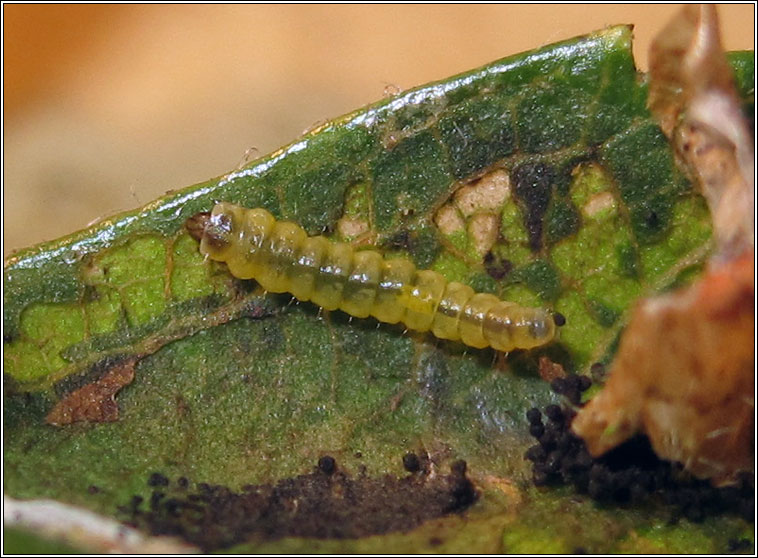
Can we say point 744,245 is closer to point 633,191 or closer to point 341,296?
point 633,191

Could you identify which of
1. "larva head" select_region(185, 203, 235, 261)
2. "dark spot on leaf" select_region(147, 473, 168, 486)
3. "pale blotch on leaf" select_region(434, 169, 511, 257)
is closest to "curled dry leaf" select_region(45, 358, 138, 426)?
"dark spot on leaf" select_region(147, 473, 168, 486)

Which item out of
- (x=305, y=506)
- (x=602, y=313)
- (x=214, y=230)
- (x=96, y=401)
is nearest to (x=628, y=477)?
(x=602, y=313)

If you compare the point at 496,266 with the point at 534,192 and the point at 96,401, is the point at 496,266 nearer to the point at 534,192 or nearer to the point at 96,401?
the point at 534,192

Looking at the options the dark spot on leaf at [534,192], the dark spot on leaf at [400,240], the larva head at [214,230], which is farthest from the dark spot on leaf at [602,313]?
the larva head at [214,230]

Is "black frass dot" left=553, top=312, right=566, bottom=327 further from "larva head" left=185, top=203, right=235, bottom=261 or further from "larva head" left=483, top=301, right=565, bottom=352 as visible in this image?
"larva head" left=185, top=203, right=235, bottom=261

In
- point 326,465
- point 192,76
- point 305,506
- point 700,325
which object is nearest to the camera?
point 700,325

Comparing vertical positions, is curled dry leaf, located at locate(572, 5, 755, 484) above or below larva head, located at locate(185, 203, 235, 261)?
below
